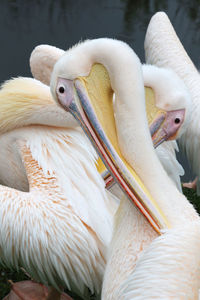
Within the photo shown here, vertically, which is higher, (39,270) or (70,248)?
(70,248)

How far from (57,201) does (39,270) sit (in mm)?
313

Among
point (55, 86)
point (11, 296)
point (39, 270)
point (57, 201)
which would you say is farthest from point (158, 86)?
point (11, 296)

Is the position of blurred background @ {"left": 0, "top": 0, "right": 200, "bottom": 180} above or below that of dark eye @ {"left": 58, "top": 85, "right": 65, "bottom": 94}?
below

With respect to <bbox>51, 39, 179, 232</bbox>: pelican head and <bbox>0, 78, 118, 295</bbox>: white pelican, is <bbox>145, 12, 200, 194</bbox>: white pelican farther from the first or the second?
<bbox>51, 39, 179, 232</bbox>: pelican head

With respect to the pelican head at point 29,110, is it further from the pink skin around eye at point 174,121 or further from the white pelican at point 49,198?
the pink skin around eye at point 174,121

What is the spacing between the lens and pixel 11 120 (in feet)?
7.42

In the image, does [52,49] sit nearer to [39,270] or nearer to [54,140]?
[54,140]

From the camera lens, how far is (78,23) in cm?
582

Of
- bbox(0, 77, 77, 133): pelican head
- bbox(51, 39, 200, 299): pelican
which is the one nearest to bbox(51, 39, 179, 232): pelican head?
bbox(51, 39, 200, 299): pelican

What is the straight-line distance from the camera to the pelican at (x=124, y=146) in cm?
150

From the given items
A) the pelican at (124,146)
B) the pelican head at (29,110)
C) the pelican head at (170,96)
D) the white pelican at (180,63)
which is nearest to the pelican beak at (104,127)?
the pelican at (124,146)

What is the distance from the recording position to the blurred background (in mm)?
5230

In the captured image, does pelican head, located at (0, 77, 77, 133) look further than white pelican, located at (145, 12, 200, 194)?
No

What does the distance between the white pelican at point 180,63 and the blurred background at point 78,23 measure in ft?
6.04
